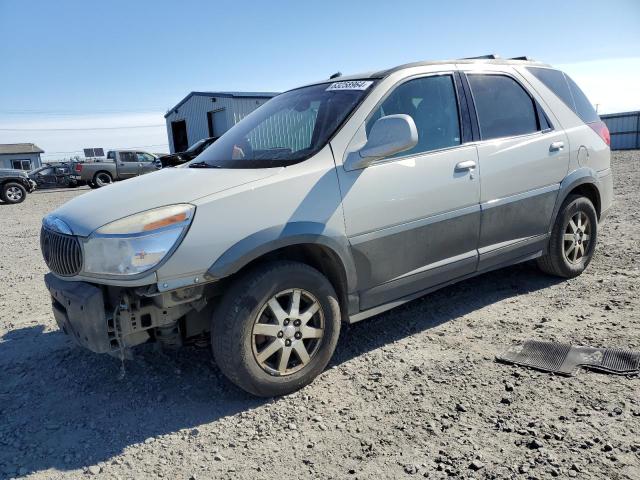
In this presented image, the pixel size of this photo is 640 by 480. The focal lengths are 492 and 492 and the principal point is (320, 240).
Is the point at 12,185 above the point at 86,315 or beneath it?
above

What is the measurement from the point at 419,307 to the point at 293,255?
165cm

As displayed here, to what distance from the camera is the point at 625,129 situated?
28.8 meters

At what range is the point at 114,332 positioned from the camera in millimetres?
2641

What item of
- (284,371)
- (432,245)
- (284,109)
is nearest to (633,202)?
(432,245)

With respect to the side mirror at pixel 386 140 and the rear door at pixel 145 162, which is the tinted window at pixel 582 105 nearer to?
the side mirror at pixel 386 140

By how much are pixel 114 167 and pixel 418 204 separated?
2335 cm

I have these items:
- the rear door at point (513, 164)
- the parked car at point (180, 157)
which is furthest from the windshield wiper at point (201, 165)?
the parked car at point (180, 157)

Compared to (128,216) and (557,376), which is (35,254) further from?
(557,376)

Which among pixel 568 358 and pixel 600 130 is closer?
pixel 568 358

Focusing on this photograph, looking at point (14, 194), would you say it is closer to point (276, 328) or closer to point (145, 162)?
point (145, 162)

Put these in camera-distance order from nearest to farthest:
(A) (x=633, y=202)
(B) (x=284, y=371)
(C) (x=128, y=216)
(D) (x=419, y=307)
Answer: (C) (x=128, y=216), (B) (x=284, y=371), (D) (x=419, y=307), (A) (x=633, y=202)

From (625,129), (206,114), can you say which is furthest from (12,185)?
(625,129)

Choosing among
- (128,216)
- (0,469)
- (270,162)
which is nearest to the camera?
(0,469)

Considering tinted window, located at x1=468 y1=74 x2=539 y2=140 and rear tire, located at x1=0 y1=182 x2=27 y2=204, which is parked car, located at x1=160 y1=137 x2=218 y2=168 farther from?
rear tire, located at x1=0 y1=182 x2=27 y2=204
